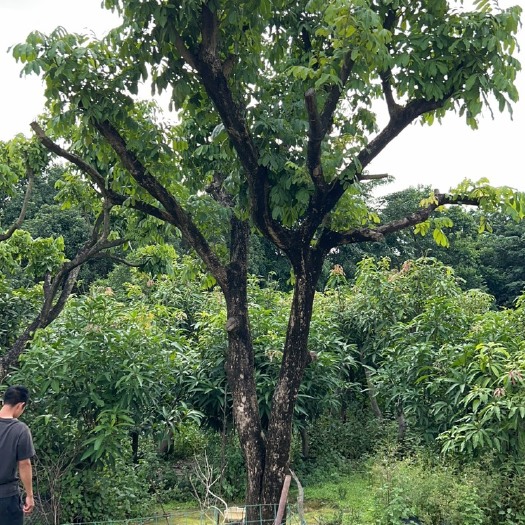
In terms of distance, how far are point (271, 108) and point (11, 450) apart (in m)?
3.43

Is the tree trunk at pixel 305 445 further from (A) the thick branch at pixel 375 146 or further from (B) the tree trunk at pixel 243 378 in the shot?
(A) the thick branch at pixel 375 146

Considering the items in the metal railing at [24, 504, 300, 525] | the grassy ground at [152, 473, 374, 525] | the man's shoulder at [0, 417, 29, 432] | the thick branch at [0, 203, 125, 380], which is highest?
the thick branch at [0, 203, 125, 380]

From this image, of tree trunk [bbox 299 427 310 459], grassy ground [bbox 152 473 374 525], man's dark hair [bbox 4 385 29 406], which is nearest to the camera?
man's dark hair [bbox 4 385 29 406]

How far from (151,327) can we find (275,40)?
311cm

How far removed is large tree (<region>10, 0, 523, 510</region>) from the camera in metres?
4.79

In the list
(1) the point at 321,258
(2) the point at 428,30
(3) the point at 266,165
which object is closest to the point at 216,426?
(1) the point at 321,258

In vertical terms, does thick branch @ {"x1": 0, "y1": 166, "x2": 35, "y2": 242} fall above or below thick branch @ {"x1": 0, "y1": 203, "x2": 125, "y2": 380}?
above

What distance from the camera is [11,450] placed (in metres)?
3.93

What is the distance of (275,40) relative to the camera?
5.73 m

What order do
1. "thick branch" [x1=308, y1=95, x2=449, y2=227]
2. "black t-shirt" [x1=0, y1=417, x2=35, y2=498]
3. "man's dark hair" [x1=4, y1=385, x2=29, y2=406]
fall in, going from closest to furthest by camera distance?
"black t-shirt" [x1=0, y1=417, x2=35, y2=498] < "man's dark hair" [x1=4, y1=385, x2=29, y2=406] < "thick branch" [x1=308, y1=95, x2=449, y2=227]

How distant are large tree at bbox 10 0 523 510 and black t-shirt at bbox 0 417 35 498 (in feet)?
6.74

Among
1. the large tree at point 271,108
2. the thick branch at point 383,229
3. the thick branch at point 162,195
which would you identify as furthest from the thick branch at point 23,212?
the thick branch at point 383,229

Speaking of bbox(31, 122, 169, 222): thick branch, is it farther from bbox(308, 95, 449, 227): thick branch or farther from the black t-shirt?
the black t-shirt

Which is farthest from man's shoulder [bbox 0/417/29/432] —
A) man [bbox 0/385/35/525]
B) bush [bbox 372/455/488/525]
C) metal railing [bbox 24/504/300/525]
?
bush [bbox 372/455/488/525]
